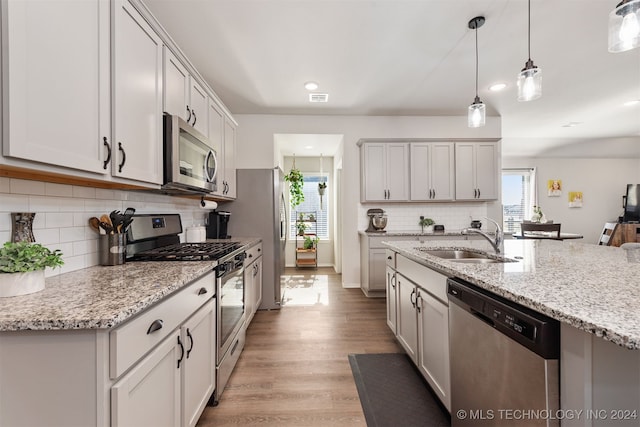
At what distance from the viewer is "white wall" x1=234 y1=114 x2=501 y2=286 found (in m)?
4.41

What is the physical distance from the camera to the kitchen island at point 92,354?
2.68 ft

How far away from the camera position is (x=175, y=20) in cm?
229

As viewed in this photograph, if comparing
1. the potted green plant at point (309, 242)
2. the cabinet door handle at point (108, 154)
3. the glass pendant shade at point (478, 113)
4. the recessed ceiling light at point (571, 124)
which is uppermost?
the recessed ceiling light at point (571, 124)

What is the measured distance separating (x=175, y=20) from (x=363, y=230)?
134 inches

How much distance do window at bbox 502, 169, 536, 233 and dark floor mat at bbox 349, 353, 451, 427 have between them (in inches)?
247

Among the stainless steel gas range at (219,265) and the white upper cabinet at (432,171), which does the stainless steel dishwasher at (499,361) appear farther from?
the white upper cabinet at (432,171)

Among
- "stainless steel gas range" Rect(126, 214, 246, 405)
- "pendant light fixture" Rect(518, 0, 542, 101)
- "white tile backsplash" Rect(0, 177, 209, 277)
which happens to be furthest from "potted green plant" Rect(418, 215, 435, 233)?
"white tile backsplash" Rect(0, 177, 209, 277)

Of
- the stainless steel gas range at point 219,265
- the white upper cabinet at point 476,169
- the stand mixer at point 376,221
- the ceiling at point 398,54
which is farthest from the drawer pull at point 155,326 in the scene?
the white upper cabinet at point 476,169

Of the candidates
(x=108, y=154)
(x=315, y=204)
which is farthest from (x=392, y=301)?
(x=315, y=204)

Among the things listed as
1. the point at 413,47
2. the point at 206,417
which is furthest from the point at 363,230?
the point at 206,417

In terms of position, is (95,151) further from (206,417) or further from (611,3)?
(611,3)

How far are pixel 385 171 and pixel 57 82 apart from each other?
12.6 ft

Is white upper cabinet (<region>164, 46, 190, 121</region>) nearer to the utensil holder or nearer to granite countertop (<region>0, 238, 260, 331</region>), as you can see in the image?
the utensil holder

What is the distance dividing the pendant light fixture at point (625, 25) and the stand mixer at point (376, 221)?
3065 millimetres
